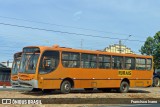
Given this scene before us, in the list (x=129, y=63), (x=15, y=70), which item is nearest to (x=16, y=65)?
(x=15, y=70)

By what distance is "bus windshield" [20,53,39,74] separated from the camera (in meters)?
21.2

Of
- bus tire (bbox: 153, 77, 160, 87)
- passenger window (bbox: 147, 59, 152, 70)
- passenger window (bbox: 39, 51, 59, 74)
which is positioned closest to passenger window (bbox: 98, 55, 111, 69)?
passenger window (bbox: 39, 51, 59, 74)

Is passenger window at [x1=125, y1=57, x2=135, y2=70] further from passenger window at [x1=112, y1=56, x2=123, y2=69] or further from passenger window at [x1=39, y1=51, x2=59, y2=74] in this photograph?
passenger window at [x1=39, y1=51, x2=59, y2=74]

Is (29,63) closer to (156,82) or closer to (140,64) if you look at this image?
(140,64)

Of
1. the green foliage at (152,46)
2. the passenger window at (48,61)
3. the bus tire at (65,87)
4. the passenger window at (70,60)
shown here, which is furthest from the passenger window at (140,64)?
the green foliage at (152,46)

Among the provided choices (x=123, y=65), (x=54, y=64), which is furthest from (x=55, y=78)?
(x=123, y=65)

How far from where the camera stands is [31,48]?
21.9 m

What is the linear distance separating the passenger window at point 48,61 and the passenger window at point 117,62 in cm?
543

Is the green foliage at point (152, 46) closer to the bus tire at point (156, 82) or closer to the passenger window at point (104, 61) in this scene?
the bus tire at point (156, 82)

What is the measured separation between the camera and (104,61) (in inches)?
1001

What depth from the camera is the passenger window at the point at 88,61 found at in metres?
23.9

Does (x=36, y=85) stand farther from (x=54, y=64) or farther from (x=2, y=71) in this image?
(x=2, y=71)

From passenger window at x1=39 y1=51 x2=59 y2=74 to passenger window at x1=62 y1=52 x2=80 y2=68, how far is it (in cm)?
66

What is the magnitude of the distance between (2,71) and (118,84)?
3559cm
